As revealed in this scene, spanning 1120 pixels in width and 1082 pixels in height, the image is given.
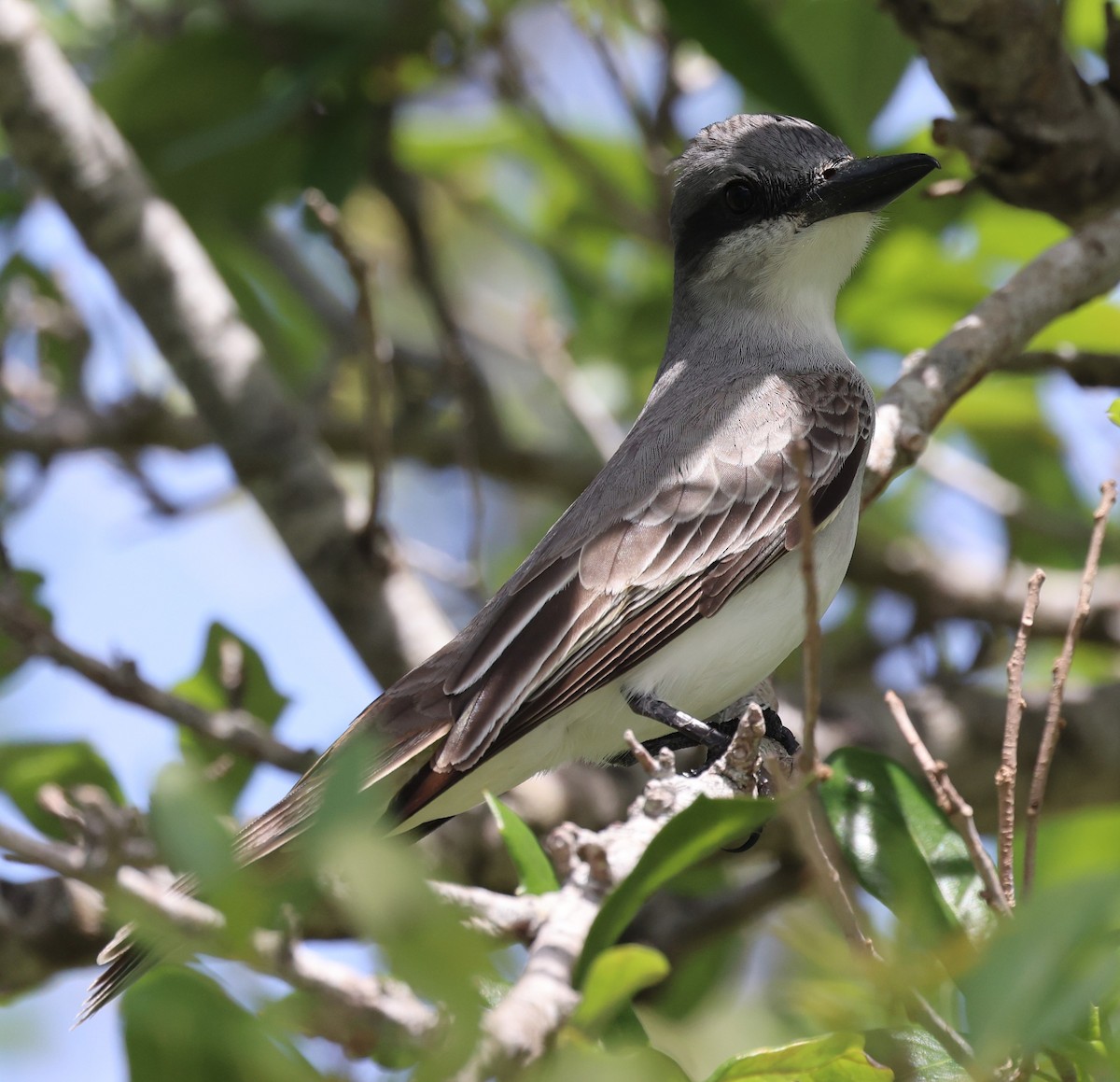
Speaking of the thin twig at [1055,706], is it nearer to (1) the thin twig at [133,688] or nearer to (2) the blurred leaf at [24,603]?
(1) the thin twig at [133,688]

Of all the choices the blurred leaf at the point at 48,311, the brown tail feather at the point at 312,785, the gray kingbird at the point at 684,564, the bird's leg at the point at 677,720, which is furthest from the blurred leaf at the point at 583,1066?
the blurred leaf at the point at 48,311

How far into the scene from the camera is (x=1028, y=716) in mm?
4434

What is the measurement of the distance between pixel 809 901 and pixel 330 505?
6.77ft

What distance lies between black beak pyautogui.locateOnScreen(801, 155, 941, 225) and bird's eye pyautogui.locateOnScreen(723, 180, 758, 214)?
0.56ft

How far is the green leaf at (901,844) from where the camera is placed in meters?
2.49

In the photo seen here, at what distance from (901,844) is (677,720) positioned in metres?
0.65

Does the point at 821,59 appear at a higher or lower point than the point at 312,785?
higher

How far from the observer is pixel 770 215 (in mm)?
4074

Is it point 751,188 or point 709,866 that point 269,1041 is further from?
point 751,188

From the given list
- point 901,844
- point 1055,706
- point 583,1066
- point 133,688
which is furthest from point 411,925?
point 133,688

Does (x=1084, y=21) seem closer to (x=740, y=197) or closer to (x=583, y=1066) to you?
(x=740, y=197)

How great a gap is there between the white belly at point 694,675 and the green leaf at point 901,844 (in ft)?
1.31

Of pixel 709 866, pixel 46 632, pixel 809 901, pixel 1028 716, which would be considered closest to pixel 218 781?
pixel 46 632

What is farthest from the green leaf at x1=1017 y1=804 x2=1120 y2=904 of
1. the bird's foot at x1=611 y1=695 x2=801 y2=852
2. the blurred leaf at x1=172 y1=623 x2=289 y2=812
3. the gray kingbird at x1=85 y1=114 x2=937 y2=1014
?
the blurred leaf at x1=172 y1=623 x2=289 y2=812
